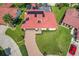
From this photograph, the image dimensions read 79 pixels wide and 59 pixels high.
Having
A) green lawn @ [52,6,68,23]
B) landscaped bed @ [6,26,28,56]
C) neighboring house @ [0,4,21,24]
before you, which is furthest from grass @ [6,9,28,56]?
green lawn @ [52,6,68,23]

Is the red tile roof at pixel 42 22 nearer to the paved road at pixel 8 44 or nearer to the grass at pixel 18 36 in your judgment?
→ the grass at pixel 18 36

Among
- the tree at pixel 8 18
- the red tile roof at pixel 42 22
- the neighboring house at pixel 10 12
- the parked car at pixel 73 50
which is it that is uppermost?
the neighboring house at pixel 10 12

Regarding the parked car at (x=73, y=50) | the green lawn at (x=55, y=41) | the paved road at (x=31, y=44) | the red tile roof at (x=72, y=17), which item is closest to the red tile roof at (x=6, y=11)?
the paved road at (x=31, y=44)

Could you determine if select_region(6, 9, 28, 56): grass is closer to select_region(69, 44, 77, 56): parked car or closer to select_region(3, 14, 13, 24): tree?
select_region(3, 14, 13, 24): tree

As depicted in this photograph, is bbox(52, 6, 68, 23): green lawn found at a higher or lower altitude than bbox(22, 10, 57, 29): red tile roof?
higher

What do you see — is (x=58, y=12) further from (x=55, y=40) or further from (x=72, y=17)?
(x=55, y=40)

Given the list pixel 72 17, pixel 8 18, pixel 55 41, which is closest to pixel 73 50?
pixel 55 41
